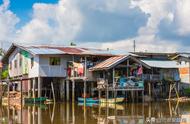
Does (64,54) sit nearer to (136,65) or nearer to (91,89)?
(91,89)

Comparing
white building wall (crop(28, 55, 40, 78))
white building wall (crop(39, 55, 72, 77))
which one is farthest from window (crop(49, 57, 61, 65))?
white building wall (crop(28, 55, 40, 78))

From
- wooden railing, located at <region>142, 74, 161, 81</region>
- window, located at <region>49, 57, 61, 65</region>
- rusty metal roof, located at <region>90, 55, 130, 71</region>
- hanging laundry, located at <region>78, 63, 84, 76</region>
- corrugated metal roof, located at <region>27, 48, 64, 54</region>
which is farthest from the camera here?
window, located at <region>49, 57, 61, 65</region>

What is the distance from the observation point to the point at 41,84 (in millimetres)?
44688

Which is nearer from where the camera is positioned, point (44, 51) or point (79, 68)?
point (79, 68)

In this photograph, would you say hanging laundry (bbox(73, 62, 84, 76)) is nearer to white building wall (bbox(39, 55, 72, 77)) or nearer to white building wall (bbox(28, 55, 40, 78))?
white building wall (bbox(39, 55, 72, 77))

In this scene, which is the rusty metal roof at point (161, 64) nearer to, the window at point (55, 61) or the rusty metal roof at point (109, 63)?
the rusty metal roof at point (109, 63)

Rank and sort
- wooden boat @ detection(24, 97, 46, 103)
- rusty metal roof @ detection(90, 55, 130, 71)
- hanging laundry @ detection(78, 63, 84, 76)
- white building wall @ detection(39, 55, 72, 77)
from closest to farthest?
rusty metal roof @ detection(90, 55, 130, 71)
wooden boat @ detection(24, 97, 46, 103)
hanging laundry @ detection(78, 63, 84, 76)
white building wall @ detection(39, 55, 72, 77)

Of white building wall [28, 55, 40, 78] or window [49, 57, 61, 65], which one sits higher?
window [49, 57, 61, 65]

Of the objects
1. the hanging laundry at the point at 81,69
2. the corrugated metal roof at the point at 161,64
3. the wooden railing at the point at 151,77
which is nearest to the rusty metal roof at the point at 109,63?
the hanging laundry at the point at 81,69

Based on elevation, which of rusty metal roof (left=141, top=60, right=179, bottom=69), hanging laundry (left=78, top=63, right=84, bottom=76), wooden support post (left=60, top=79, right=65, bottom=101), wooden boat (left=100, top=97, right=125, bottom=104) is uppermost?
rusty metal roof (left=141, top=60, right=179, bottom=69)

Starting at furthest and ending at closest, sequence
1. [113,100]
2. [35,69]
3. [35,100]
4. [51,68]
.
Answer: [35,69] < [51,68] < [35,100] < [113,100]

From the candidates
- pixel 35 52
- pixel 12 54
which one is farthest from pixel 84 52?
pixel 12 54

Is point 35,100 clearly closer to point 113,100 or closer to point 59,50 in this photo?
point 59,50

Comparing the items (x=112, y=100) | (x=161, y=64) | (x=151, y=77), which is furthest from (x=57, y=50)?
(x=161, y=64)
